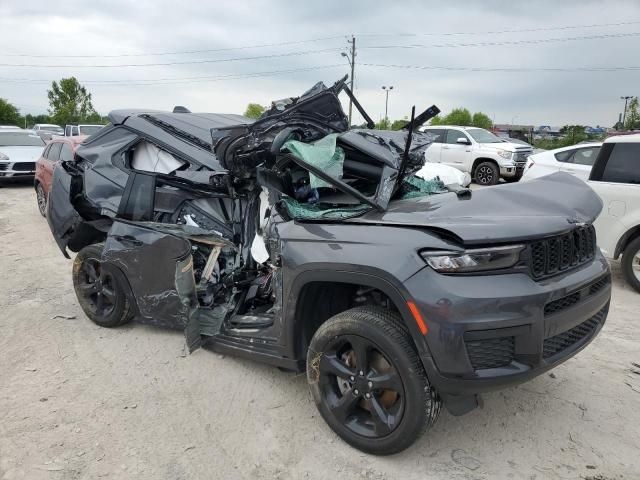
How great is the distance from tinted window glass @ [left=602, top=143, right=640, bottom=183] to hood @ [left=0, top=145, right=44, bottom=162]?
14649mm

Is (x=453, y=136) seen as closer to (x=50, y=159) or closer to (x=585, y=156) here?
(x=585, y=156)

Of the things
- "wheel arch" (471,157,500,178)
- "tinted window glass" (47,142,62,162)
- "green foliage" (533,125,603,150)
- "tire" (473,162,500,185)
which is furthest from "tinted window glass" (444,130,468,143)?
"green foliage" (533,125,603,150)

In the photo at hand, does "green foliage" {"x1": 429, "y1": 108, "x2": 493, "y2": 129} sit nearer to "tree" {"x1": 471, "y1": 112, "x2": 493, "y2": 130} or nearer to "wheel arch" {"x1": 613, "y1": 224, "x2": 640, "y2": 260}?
"tree" {"x1": 471, "y1": 112, "x2": 493, "y2": 130}

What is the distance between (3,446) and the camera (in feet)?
9.34

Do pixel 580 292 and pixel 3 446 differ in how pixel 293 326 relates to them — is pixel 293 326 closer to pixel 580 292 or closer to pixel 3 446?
pixel 580 292

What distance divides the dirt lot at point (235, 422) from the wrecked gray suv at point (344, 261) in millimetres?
251

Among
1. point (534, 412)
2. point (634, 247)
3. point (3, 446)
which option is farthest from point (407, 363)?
point (634, 247)

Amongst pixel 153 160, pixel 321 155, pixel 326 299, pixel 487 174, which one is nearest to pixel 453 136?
pixel 487 174

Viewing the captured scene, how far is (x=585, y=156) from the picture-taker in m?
8.25

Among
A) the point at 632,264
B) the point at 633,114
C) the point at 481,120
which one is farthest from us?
the point at 481,120

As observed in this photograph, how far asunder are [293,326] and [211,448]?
822 millimetres

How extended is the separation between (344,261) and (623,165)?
479 centimetres

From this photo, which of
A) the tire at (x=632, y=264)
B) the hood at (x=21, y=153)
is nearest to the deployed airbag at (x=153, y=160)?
the tire at (x=632, y=264)

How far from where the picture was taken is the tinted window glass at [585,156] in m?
8.18
